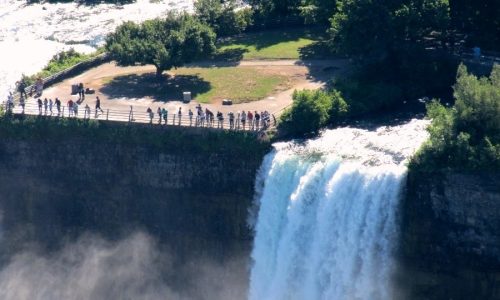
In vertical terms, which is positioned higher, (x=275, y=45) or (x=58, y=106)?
(x=275, y=45)

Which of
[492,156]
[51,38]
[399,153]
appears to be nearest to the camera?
[492,156]

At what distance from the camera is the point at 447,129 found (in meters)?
60.9

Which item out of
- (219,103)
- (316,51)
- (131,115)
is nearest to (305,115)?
(219,103)

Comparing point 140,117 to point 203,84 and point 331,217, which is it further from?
point 331,217

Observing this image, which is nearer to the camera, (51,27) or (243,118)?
(243,118)

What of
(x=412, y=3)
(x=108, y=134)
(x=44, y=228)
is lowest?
(x=44, y=228)

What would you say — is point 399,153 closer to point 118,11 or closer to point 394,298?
point 394,298

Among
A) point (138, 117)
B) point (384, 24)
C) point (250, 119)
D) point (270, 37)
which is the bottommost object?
point (138, 117)

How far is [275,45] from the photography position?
90.4 metres

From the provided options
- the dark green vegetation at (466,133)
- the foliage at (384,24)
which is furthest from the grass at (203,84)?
the dark green vegetation at (466,133)

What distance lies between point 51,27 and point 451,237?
63.8 m

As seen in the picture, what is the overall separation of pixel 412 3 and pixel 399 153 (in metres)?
17.3

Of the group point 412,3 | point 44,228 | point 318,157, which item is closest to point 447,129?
point 318,157

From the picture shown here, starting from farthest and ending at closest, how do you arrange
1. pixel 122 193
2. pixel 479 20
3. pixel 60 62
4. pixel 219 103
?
pixel 60 62 → pixel 479 20 → pixel 219 103 → pixel 122 193
